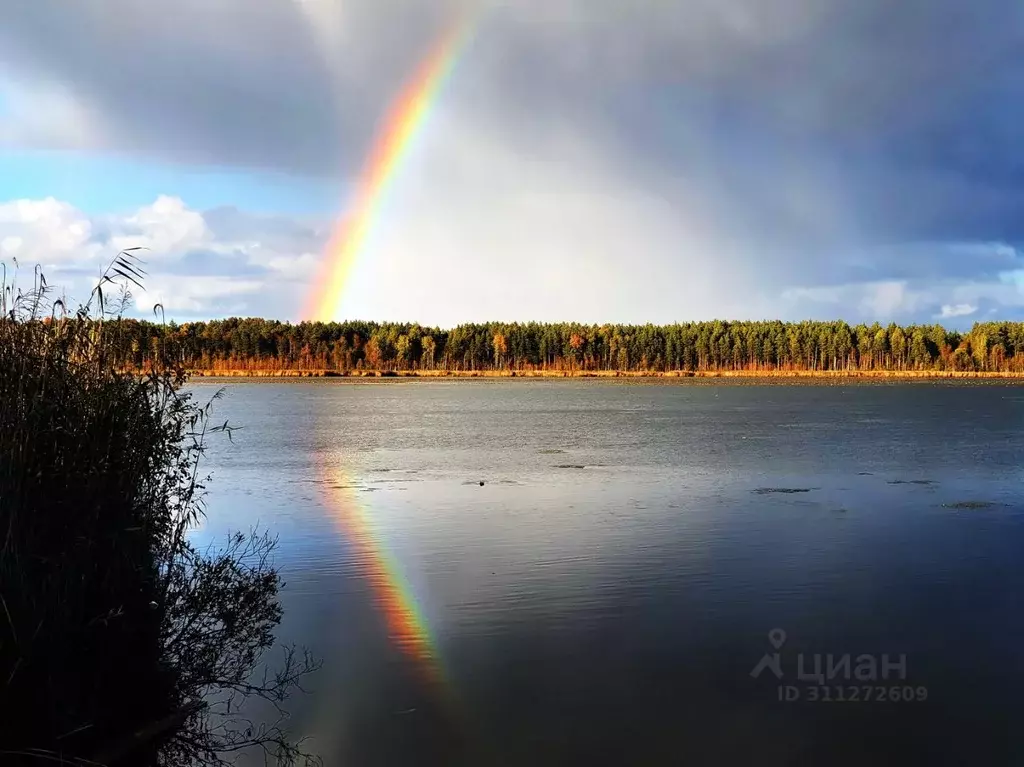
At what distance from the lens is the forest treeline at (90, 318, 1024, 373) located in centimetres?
17888

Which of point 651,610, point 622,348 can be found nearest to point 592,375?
point 622,348

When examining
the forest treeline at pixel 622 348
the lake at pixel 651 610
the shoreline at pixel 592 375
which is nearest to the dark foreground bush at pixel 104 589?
the lake at pixel 651 610

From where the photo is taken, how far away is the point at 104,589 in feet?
25.0

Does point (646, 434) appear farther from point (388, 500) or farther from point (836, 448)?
point (388, 500)

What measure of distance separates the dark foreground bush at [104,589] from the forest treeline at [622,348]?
16901cm

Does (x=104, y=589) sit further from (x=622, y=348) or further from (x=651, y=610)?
(x=622, y=348)

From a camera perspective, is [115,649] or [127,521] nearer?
[115,649]

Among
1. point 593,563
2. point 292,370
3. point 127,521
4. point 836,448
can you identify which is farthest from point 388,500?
point 292,370

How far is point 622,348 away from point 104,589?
18412cm

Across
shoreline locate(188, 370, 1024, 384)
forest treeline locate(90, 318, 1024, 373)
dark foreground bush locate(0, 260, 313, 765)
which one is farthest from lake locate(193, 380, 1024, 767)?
forest treeline locate(90, 318, 1024, 373)

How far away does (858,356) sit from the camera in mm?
183000

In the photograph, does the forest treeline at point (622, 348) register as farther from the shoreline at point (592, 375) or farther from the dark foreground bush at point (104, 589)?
the dark foreground bush at point (104, 589)

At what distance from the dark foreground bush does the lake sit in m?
0.97

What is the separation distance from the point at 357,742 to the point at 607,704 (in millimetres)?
2454
